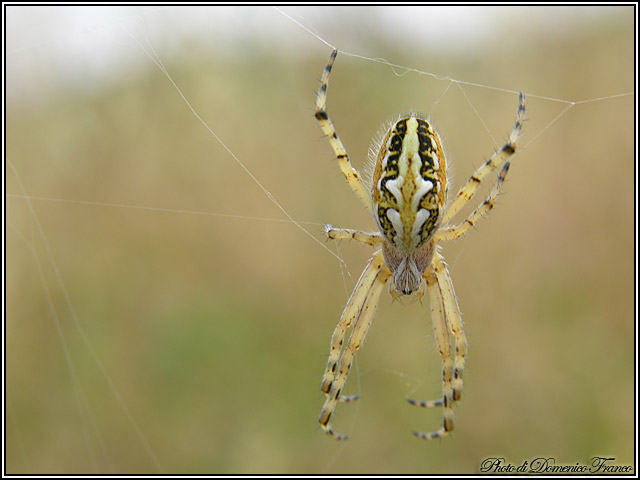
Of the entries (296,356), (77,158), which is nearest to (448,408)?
(296,356)

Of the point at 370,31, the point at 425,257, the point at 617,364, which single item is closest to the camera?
the point at 425,257

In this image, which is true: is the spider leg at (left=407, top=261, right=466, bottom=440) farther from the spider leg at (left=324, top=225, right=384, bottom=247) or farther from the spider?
the spider leg at (left=324, top=225, right=384, bottom=247)

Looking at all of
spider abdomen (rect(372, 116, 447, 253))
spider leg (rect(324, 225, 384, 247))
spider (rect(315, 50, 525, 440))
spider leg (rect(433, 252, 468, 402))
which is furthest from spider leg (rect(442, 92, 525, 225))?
spider leg (rect(433, 252, 468, 402))

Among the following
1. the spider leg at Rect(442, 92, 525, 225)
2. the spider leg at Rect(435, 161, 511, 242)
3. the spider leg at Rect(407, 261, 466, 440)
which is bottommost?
the spider leg at Rect(407, 261, 466, 440)

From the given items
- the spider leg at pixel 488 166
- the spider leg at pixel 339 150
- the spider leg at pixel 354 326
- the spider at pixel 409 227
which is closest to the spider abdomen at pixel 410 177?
the spider at pixel 409 227

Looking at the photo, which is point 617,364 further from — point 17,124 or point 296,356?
point 17,124

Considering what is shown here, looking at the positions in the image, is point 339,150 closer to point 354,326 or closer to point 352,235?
point 352,235

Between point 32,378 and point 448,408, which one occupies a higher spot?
point 32,378
